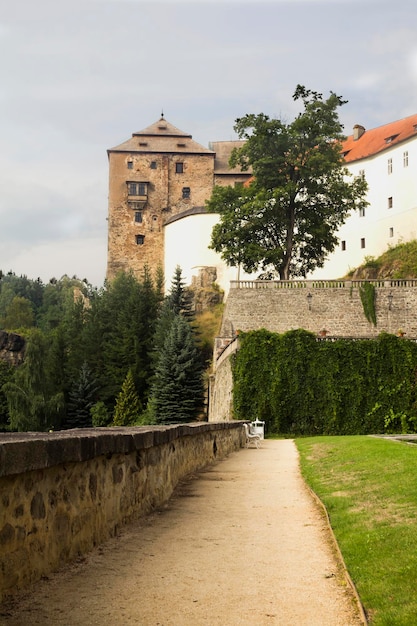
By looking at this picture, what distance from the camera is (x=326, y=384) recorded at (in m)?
36.6

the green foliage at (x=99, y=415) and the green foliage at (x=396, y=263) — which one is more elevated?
the green foliage at (x=396, y=263)

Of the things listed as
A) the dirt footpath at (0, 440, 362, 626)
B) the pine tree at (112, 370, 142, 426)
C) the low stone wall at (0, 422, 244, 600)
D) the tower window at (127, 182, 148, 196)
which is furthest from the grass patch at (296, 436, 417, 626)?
the tower window at (127, 182, 148, 196)

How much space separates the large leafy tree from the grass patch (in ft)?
116

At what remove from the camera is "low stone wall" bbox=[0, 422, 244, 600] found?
16.6 feet

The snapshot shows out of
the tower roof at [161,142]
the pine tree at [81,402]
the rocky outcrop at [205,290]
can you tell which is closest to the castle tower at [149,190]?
the tower roof at [161,142]

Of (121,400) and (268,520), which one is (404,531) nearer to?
(268,520)

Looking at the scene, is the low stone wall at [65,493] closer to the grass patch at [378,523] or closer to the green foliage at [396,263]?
the grass patch at [378,523]

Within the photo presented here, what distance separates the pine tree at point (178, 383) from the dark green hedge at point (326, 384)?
14.5m

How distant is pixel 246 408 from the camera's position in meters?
37.1

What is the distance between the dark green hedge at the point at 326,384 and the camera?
35844 millimetres

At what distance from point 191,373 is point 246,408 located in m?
17.0

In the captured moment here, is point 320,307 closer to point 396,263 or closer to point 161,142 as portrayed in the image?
point 396,263

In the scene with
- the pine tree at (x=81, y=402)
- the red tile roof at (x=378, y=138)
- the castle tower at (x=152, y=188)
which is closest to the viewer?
the pine tree at (x=81, y=402)

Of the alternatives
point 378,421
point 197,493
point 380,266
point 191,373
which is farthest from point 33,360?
point 197,493
